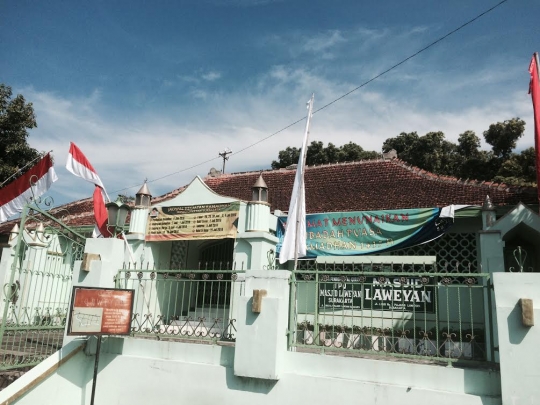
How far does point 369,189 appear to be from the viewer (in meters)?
12.1

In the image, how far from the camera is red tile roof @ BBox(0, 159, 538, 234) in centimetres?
1045

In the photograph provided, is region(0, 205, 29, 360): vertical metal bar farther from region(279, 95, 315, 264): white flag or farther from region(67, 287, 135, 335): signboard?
region(279, 95, 315, 264): white flag

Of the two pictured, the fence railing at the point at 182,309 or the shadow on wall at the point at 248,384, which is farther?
the fence railing at the point at 182,309

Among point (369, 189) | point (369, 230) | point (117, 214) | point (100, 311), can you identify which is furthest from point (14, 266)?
point (369, 189)

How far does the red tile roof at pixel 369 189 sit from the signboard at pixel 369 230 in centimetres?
90

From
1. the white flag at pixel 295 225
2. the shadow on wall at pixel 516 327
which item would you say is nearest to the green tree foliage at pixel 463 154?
the white flag at pixel 295 225

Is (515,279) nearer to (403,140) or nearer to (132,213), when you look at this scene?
(132,213)

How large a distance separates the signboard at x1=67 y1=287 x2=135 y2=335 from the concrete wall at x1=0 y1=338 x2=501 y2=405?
46 centimetres

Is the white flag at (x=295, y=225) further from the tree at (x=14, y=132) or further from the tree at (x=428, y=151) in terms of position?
the tree at (x=428, y=151)

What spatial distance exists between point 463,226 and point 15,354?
9.09m

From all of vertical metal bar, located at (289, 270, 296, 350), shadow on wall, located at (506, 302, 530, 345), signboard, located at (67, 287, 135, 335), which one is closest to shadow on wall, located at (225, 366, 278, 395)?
vertical metal bar, located at (289, 270, 296, 350)

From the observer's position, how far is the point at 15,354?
699 centimetres

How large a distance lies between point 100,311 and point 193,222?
4536 millimetres

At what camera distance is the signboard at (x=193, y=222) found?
994 centimetres
